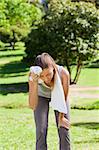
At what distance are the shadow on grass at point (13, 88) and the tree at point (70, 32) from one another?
271 centimetres

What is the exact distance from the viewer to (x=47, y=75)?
5.98m

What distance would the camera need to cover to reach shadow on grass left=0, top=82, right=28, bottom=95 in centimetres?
2970

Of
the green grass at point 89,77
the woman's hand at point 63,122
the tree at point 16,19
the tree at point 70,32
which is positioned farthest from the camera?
the tree at point 16,19

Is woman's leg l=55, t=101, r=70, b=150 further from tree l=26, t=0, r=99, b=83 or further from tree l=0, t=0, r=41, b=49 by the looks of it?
tree l=0, t=0, r=41, b=49

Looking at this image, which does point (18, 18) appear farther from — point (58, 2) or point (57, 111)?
point (57, 111)

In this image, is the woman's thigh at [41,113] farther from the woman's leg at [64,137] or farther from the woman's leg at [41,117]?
the woman's leg at [64,137]

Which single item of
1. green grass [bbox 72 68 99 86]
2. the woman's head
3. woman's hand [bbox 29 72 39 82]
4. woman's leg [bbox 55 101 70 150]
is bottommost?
green grass [bbox 72 68 99 86]

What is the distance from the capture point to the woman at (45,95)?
19.6 feet

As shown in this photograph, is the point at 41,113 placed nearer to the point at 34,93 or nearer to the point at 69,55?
the point at 34,93

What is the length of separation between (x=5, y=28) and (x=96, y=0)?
29.4ft

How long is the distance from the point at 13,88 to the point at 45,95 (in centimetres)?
2505

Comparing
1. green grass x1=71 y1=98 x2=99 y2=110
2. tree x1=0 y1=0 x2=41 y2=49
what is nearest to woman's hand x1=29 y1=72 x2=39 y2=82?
green grass x1=71 y1=98 x2=99 y2=110

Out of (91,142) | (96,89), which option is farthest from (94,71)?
(91,142)

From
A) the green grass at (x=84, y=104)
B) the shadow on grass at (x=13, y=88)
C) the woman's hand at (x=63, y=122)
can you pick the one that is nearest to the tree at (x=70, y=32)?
the shadow on grass at (x=13, y=88)
